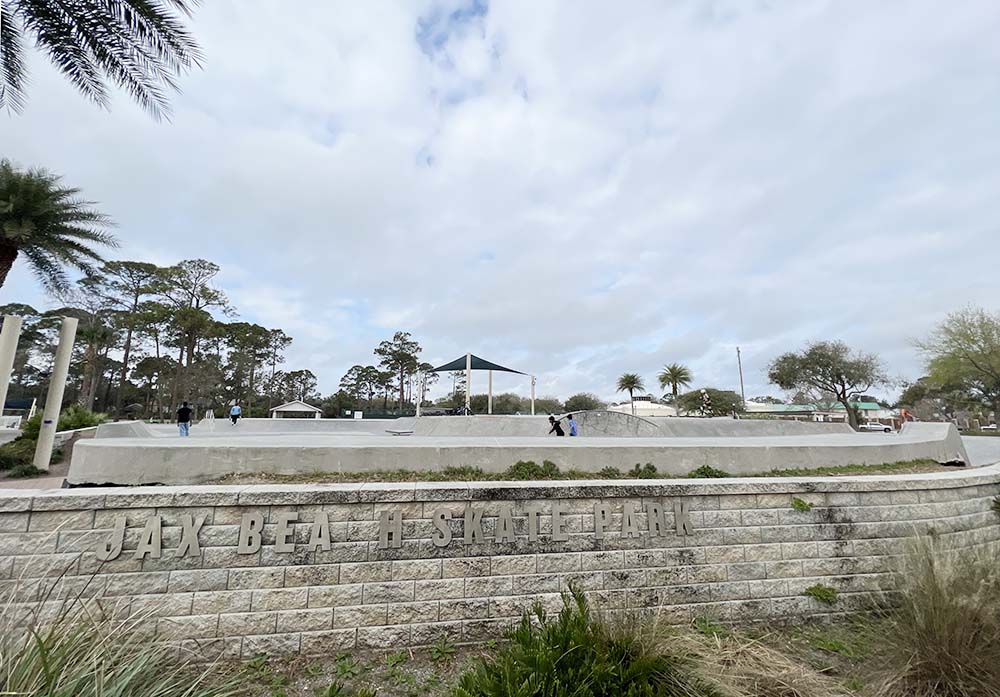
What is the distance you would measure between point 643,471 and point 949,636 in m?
4.22

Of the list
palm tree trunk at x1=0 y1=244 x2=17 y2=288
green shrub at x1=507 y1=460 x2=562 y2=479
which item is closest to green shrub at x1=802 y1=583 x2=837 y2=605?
green shrub at x1=507 y1=460 x2=562 y2=479

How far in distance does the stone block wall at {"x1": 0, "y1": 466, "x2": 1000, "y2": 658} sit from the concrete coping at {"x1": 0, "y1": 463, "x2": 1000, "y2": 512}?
0.01 metres

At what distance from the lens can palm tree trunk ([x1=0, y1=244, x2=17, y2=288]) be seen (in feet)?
41.1

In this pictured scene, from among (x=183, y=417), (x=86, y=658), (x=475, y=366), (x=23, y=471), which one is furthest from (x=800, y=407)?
(x=86, y=658)

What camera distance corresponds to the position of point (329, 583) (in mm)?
3793

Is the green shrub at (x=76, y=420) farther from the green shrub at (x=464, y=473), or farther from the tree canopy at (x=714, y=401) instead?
the tree canopy at (x=714, y=401)

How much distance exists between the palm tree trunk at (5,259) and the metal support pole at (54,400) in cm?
198

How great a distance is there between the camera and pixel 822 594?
4.52m

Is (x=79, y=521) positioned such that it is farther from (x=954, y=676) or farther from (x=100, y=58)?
(x=100, y=58)

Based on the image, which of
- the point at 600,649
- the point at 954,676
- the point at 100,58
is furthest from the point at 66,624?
the point at 100,58

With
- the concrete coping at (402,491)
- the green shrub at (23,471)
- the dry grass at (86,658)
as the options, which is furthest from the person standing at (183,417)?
the dry grass at (86,658)

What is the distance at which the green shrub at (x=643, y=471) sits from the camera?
7.03m

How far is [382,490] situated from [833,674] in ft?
12.5

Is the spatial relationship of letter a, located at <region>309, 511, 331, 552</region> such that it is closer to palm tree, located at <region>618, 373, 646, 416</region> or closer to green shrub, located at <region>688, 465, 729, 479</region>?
green shrub, located at <region>688, 465, 729, 479</region>
